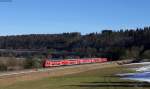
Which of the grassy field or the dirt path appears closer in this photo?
the grassy field

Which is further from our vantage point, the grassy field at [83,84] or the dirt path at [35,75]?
the dirt path at [35,75]

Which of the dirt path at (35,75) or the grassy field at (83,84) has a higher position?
the dirt path at (35,75)

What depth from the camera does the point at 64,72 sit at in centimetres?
6297

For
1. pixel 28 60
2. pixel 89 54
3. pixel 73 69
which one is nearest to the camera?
pixel 73 69

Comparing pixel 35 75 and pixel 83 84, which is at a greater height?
pixel 35 75

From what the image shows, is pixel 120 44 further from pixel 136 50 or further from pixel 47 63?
pixel 47 63

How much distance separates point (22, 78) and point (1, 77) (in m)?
4.35

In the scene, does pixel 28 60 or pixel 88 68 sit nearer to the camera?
pixel 88 68

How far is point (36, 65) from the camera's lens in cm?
8588

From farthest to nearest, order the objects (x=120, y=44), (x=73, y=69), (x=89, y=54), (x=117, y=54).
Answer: (x=120, y=44) < (x=89, y=54) < (x=117, y=54) < (x=73, y=69)

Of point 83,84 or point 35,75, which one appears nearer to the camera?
point 83,84

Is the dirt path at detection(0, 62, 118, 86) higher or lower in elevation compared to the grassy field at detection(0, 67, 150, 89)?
higher

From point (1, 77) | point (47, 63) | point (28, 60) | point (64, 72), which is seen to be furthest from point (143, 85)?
point (28, 60)

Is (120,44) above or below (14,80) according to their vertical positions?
above
